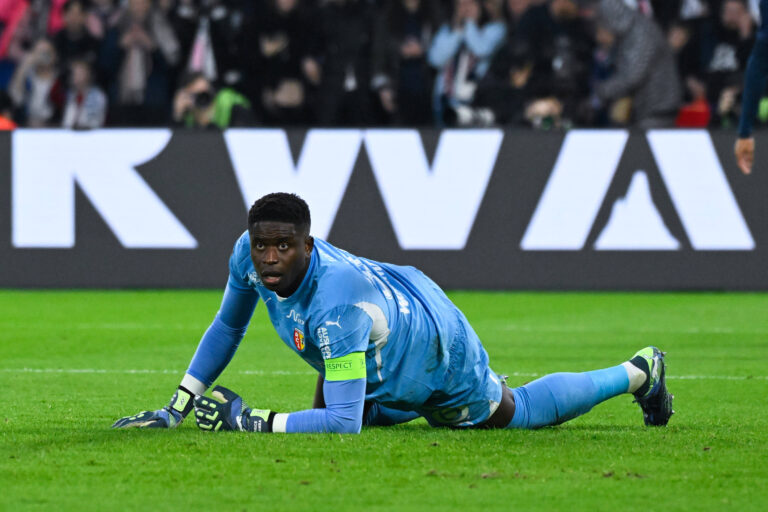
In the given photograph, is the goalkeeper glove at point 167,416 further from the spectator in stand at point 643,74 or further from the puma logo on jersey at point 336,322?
the spectator in stand at point 643,74

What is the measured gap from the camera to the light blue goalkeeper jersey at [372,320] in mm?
5453

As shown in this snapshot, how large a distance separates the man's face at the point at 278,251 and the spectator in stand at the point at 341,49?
11.0 m

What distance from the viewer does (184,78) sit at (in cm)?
1716

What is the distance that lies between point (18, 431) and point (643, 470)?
8.92 feet

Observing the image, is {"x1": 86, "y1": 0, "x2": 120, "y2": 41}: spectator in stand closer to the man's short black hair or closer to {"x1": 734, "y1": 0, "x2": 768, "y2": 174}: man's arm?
{"x1": 734, "y1": 0, "x2": 768, "y2": 174}: man's arm

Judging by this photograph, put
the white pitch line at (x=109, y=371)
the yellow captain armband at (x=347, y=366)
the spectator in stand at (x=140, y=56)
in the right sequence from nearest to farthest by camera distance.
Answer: the yellow captain armband at (x=347, y=366) < the white pitch line at (x=109, y=371) < the spectator in stand at (x=140, y=56)

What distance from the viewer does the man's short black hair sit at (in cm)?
546

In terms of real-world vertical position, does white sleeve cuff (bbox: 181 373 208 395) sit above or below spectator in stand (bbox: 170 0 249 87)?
below

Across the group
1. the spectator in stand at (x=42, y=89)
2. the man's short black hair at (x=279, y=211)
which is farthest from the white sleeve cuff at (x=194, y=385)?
the spectator in stand at (x=42, y=89)

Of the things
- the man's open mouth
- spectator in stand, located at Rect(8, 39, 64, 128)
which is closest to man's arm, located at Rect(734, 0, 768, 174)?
the man's open mouth

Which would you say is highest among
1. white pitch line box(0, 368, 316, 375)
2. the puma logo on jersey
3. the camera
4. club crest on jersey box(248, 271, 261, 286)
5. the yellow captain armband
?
club crest on jersey box(248, 271, 261, 286)

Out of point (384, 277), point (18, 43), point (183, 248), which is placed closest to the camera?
point (384, 277)

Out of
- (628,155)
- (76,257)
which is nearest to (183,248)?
(76,257)

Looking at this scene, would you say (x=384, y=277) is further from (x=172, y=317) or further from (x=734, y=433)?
(x=172, y=317)
